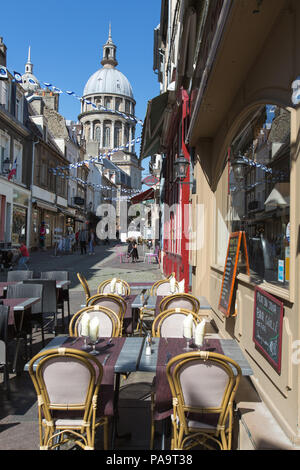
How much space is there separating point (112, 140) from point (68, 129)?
59.3 meters

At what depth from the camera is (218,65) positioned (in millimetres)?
4543

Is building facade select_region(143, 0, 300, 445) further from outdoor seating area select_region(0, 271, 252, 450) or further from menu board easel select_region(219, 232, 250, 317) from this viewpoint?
outdoor seating area select_region(0, 271, 252, 450)

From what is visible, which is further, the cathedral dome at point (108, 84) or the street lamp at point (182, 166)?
the cathedral dome at point (108, 84)

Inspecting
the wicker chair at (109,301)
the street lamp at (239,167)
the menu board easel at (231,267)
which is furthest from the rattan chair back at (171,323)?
the street lamp at (239,167)

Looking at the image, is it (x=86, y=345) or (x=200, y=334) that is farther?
(x=86, y=345)

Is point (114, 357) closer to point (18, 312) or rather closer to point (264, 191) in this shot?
point (264, 191)

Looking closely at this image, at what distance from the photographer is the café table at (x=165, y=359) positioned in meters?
3.08

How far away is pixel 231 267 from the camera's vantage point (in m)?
5.30

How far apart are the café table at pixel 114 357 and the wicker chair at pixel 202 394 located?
1.67ft

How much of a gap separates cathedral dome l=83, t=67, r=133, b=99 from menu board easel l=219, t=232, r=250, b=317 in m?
97.2

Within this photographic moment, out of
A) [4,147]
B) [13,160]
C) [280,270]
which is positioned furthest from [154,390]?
[13,160]

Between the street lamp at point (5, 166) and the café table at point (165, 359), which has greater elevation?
the street lamp at point (5, 166)

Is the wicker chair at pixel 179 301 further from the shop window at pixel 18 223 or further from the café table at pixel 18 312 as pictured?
the shop window at pixel 18 223

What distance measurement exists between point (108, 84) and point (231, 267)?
99.8 m
